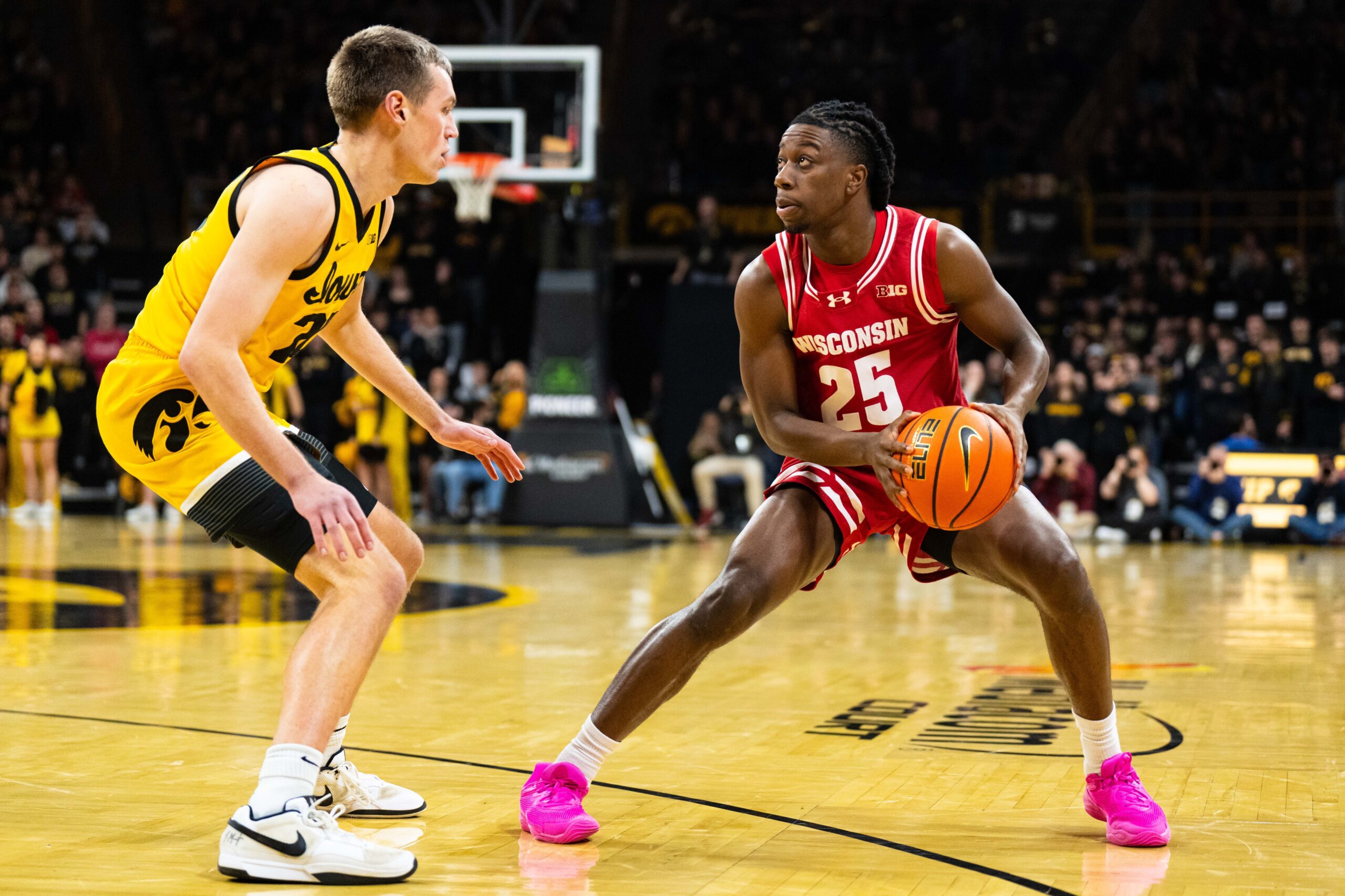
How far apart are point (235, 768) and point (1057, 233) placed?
16.6 metres

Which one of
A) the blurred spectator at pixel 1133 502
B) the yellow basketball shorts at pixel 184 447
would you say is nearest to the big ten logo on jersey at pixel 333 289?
the yellow basketball shorts at pixel 184 447

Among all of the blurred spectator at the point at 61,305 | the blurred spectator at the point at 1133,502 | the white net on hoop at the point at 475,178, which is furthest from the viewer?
the blurred spectator at the point at 61,305

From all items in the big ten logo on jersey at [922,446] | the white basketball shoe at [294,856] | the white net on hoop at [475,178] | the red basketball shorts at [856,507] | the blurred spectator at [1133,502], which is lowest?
the blurred spectator at [1133,502]

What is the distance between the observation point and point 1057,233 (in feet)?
63.8

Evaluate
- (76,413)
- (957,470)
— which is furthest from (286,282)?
(76,413)

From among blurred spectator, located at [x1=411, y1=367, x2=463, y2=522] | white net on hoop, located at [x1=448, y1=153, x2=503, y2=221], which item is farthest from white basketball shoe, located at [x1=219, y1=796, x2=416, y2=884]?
blurred spectator, located at [x1=411, y1=367, x2=463, y2=522]

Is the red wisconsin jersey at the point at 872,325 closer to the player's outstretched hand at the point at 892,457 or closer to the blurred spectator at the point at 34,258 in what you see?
the player's outstretched hand at the point at 892,457

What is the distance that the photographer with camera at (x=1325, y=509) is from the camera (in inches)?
568

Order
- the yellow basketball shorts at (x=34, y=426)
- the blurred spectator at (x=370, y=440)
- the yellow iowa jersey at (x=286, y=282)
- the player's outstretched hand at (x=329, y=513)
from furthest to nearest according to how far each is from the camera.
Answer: the yellow basketball shorts at (x=34, y=426), the blurred spectator at (x=370, y=440), the yellow iowa jersey at (x=286, y=282), the player's outstretched hand at (x=329, y=513)

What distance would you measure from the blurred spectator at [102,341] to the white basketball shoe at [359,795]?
48.2 feet

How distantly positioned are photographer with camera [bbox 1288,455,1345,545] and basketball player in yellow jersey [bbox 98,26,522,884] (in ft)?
41.1

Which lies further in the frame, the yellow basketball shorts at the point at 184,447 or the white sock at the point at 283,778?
the yellow basketball shorts at the point at 184,447

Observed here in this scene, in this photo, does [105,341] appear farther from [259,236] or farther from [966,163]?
[259,236]

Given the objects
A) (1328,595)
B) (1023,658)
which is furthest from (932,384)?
(1328,595)
